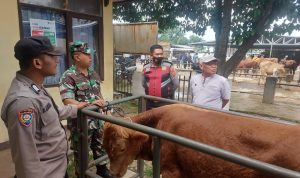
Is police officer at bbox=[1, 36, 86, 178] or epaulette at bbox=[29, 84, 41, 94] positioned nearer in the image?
police officer at bbox=[1, 36, 86, 178]

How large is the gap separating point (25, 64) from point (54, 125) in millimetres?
457

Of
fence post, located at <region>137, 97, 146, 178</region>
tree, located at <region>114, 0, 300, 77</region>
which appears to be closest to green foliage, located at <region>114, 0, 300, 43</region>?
tree, located at <region>114, 0, 300, 77</region>

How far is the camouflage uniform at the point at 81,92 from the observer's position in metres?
2.65

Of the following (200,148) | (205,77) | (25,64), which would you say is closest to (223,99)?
(205,77)

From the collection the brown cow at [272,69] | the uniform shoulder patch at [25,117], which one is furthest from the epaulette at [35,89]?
the brown cow at [272,69]

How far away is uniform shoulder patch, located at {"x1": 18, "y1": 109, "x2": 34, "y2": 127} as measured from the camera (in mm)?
1516

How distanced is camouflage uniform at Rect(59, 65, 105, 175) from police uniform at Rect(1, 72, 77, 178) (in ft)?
2.31

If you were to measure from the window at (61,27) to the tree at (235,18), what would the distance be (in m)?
2.67

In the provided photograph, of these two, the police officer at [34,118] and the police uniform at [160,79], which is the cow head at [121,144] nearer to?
the police officer at [34,118]

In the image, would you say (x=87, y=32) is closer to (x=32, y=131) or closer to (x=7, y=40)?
(x=7, y=40)

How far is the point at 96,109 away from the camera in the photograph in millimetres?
2268

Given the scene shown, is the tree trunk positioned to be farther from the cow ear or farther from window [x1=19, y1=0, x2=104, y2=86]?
the cow ear

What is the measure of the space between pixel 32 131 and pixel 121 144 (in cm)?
66

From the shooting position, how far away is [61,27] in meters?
4.91
